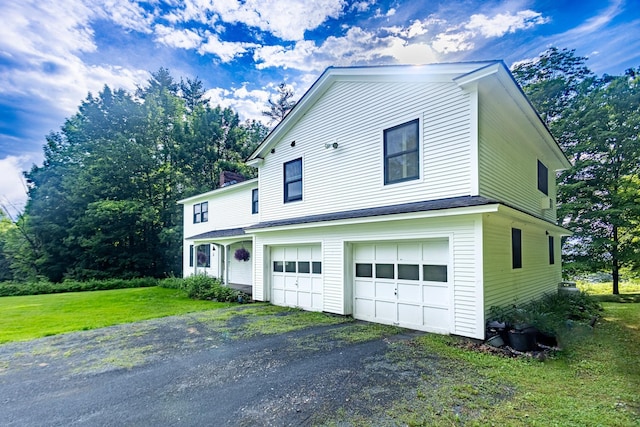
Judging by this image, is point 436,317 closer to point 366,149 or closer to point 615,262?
point 366,149

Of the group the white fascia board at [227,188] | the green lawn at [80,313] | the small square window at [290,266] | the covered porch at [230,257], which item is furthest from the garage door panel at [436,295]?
the white fascia board at [227,188]

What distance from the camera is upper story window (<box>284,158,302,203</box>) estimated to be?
10.9m

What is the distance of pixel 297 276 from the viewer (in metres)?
10.5

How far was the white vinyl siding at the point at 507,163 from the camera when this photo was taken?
7051 millimetres

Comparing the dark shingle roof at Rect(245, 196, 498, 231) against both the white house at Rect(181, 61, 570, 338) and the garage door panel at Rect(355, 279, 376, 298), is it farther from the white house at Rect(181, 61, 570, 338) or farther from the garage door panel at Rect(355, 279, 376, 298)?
the garage door panel at Rect(355, 279, 376, 298)

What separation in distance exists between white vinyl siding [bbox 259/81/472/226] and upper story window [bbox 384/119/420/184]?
15 cm

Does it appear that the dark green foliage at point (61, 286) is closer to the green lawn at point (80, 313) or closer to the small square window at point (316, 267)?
the green lawn at point (80, 313)

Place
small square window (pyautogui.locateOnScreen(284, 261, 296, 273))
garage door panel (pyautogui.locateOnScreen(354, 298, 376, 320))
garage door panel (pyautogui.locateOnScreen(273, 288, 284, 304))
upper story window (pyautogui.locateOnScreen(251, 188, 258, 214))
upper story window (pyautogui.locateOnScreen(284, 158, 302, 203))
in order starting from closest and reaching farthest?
garage door panel (pyautogui.locateOnScreen(354, 298, 376, 320))
small square window (pyautogui.locateOnScreen(284, 261, 296, 273))
upper story window (pyautogui.locateOnScreen(284, 158, 302, 203))
garage door panel (pyautogui.locateOnScreen(273, 288, 284, 304))
upper story window (pyautogui.locateOnScreen(251, 188, 258, 214))

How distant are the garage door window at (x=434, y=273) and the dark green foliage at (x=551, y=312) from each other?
1.15 meters

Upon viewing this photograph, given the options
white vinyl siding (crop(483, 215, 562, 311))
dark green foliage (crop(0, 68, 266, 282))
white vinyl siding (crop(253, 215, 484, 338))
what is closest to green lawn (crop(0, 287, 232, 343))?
white vinyl siding (crop(253, 215, 484, 338))

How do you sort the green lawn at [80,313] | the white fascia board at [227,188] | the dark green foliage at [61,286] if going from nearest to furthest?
the green lawn at [80,313] < the white fascia board at [227,188] < the dark green foliage at [61,286]

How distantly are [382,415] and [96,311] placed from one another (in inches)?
478

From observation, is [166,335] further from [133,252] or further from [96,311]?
[133,252]

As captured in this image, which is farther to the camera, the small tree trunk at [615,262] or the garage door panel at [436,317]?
the small tree trunk at [615,262]
